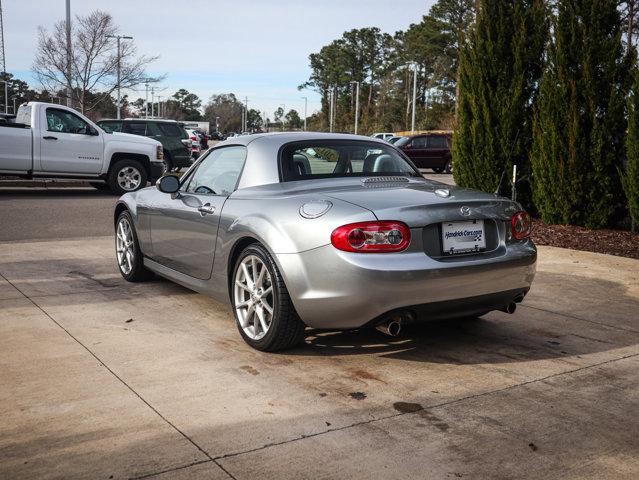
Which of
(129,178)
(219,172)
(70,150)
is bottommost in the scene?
(129,178)

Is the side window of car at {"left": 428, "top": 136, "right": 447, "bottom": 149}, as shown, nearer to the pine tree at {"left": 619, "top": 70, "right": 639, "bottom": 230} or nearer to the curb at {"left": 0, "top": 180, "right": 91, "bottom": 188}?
the curb at {"left": 0, "top": 180, "right": 91, "bottom": 188}

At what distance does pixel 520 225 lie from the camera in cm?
486

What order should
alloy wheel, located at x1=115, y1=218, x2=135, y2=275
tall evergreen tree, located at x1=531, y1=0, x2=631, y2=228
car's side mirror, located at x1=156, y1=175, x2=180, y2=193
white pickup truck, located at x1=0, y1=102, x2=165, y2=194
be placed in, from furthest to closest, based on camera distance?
white pickup truck, located at x1=0, y1=102, x2=165, y2=194, tall evergreen tree, located at x1=531, y1=0, x2=631, y2=228, alloy wheel, located at x1=115, y1=218, x2=135, y2=275, car's side mirror, located at x1=156, y1=175, x2=180, y2=193

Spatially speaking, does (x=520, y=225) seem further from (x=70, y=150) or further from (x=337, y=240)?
(x=70, y=150)

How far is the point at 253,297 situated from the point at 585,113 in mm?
7515

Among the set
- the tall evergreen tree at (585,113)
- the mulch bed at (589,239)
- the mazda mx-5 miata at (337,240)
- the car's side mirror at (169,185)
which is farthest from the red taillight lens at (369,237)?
the tall evergreen tree at (585,113)

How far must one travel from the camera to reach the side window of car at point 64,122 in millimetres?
15758

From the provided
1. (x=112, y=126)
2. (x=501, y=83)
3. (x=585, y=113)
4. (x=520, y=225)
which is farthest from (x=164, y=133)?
(x=520, y=225)

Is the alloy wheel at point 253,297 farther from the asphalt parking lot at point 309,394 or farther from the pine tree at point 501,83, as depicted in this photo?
the pine tree at point 501,83

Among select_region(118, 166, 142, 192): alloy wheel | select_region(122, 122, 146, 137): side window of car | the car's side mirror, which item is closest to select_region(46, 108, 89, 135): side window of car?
select_region(118, 166, 142, 192): alloy wheel

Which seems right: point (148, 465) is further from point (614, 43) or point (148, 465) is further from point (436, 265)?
point (614, 43)

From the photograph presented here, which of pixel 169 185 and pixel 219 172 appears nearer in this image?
pixel 219 172

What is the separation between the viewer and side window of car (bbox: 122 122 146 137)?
23188 mm

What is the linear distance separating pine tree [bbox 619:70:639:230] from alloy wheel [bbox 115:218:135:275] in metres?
6.60
